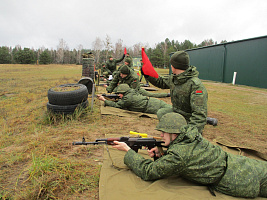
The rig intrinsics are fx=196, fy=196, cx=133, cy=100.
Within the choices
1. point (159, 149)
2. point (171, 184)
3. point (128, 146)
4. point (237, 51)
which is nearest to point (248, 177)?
point (171, 184)

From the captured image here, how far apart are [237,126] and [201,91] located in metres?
3.03

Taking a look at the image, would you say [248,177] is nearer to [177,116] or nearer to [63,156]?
[177,116]

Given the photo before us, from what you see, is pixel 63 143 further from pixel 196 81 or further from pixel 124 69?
pixel 124 69

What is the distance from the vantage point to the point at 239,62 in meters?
16.2

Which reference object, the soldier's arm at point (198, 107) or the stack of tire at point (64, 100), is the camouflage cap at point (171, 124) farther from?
the stack of tire at point (64, 100)

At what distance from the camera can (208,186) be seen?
8.83ft

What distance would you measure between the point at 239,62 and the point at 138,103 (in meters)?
13.2

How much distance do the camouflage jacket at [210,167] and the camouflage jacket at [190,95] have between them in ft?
3.44

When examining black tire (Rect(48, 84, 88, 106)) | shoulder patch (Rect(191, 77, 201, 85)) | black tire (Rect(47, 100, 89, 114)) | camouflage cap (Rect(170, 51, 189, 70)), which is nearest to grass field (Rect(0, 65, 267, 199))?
black tire (Rect(47, 100, 89, 114))

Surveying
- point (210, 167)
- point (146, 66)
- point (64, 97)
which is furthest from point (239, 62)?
point (210, 167)

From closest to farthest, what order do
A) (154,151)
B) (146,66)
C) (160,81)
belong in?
(154,151) < (146,66) < (160,81)

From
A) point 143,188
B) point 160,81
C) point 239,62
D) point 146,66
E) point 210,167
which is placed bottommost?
point 143,188

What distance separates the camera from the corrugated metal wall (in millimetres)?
14492

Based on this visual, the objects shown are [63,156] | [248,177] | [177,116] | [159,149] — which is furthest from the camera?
[63,156]
